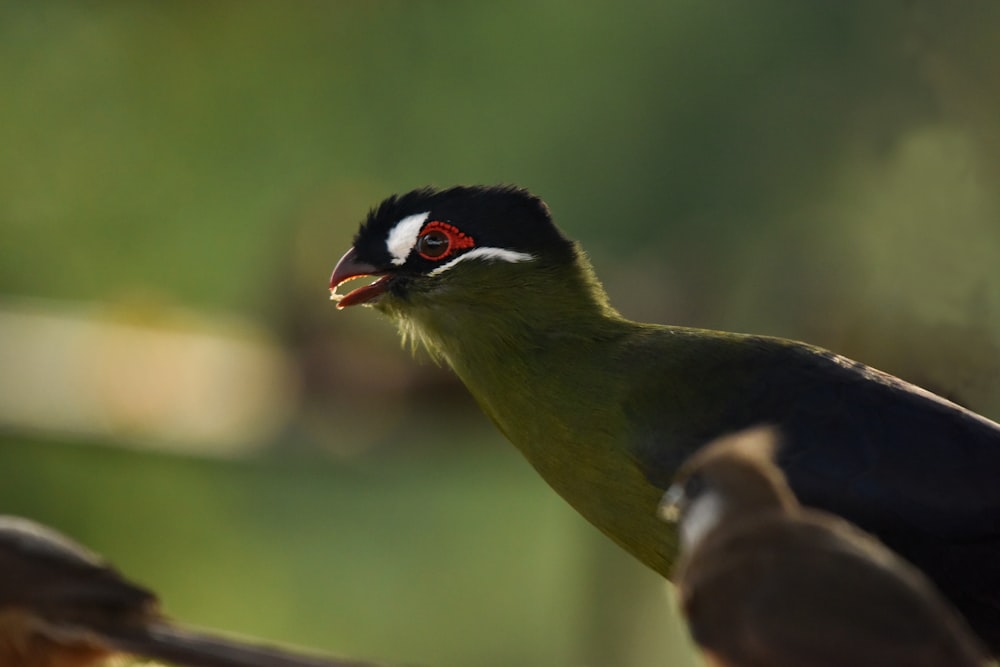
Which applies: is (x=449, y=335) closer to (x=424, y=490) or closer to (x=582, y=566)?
(x=582, y=566)

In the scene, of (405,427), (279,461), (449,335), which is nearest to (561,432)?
(449,335)

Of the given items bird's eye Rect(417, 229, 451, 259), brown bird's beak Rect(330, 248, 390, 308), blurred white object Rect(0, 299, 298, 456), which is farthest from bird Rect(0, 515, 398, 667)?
blurred white object Rect(0, 299, 298, 456)

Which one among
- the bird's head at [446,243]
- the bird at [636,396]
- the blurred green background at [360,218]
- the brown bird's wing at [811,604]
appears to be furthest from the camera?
the blurred green background at [360,218]

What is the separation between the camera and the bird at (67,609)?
189 cm

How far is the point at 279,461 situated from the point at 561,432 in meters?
4.09

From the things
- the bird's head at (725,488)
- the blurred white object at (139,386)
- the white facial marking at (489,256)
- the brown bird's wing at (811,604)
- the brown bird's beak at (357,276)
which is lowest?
the blurred white object at (139,386)

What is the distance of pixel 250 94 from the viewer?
464 inches

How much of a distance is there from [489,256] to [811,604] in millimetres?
1193

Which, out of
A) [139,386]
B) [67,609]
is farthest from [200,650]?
[139,386]

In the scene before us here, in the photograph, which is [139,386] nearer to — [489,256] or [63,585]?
[489,256]

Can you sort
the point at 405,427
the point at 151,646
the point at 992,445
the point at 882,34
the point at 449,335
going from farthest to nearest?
the point at 882,34
the point at 405,427
the point at 449,335
the point at 992,445
the point at 151,646

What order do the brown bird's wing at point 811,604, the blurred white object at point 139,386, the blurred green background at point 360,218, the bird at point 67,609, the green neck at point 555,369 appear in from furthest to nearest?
the blurred white object at point 139,386 < the blurred green background at point 360,218 < the green neck at point 555,369 < the bird at point 67,609 < the brown bird's wing at point 811,604

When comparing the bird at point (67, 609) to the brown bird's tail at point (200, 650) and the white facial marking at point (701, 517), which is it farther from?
the white facial marking at point (701, 517)

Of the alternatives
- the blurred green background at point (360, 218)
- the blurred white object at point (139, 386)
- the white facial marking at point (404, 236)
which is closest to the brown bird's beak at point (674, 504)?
the white facial marking at point (404, 236)
